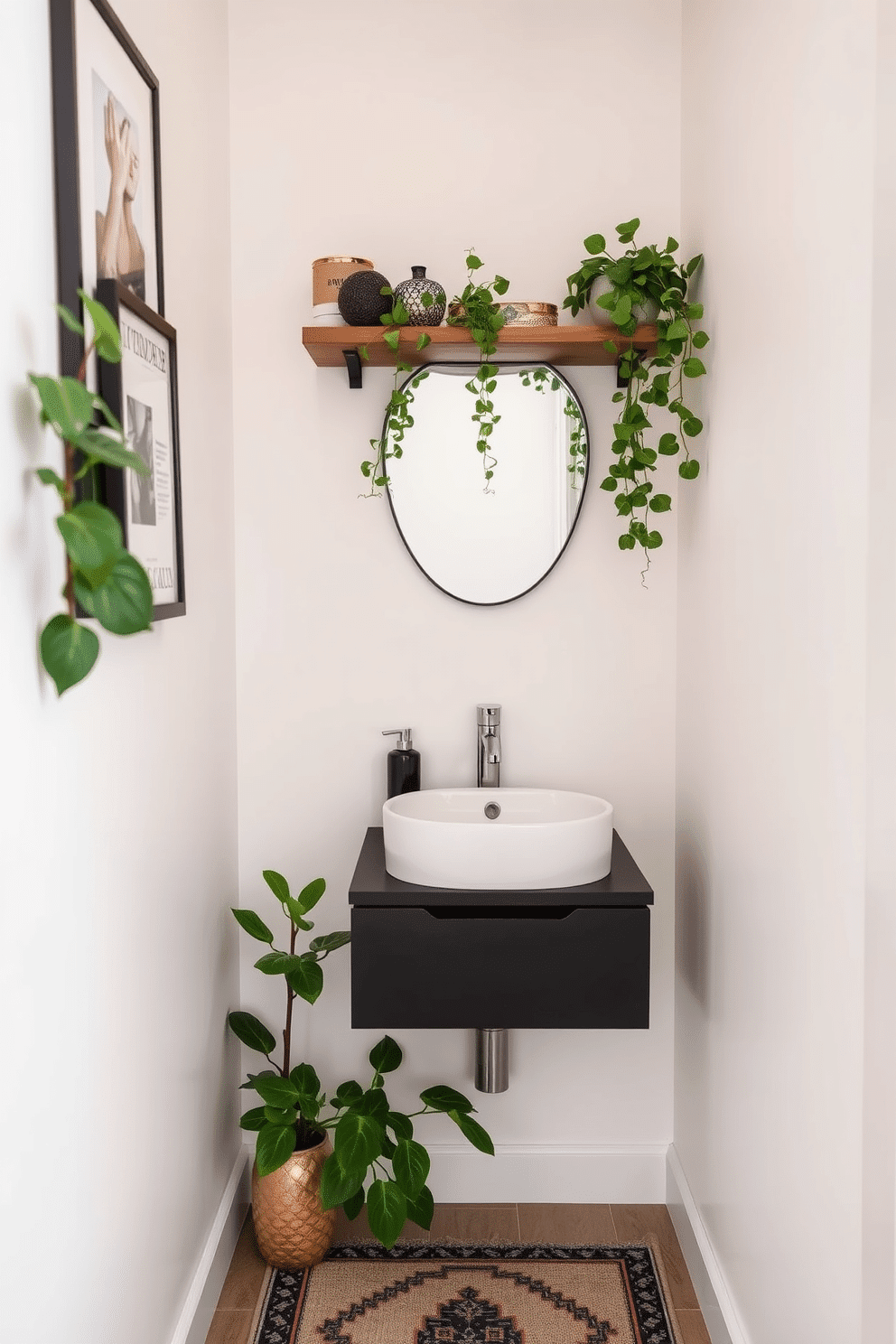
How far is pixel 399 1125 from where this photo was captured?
2029 mm

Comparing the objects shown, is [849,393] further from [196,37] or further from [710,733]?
[196,37]

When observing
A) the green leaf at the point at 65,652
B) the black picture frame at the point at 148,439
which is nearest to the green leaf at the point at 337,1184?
the black picture frame at the point at 148,439

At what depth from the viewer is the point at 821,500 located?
4.40 feet

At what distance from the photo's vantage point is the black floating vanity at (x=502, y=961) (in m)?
1.85

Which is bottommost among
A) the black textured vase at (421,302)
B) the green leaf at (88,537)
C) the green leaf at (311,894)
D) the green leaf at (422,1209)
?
the green leaf at (422,1209)

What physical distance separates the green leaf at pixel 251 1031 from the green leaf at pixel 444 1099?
322 mm

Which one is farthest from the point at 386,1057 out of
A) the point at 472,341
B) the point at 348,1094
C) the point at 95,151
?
the point at 95,151

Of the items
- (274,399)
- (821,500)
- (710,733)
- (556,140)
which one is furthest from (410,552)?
(821,500)

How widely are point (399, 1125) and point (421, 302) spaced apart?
5.10 ft

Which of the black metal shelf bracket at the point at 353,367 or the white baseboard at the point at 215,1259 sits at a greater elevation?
the black metal shelf bracket at the point at 353,367

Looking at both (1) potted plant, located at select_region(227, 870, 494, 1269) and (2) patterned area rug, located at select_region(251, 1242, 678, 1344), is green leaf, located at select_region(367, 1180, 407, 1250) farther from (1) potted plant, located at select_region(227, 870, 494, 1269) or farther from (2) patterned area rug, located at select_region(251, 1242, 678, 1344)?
(2) patterned area rug, located at select_region(251, 1242, 678, 1344)

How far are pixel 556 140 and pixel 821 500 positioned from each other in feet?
4.10

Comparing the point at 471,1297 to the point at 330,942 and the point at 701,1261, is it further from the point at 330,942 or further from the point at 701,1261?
the point at 330,942

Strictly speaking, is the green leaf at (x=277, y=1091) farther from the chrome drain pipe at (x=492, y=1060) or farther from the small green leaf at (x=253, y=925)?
the chrome drain pipe at (x=492, y=1060)
